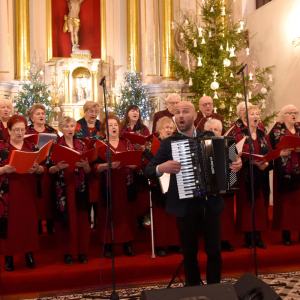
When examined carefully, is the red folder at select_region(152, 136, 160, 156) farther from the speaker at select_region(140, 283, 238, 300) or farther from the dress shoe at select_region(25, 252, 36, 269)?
the speaker at select_region(140, 283, 238, 300)

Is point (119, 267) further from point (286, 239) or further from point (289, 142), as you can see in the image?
point (289, 142)

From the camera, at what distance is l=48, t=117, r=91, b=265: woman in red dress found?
3.63m

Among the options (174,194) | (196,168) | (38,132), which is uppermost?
(38,132)

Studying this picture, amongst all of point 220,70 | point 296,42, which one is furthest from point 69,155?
point 296,42

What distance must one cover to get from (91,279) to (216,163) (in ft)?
5.76

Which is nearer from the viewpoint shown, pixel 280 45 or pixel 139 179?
pixel 139 179

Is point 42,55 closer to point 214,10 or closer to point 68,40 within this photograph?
point 68,40

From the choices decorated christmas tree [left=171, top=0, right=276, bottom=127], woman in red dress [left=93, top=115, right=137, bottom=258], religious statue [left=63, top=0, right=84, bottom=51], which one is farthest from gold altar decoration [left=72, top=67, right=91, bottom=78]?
woman in red dress [left=93, top=115, right=137, bottom=258]

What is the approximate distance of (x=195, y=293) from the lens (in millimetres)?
2195

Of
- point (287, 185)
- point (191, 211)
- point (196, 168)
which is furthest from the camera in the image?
point (287, 185)

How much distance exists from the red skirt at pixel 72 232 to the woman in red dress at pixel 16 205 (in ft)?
0.83

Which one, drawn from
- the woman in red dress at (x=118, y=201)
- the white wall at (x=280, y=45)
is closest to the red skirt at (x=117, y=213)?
the woman in red dress at (x=118, y=201)

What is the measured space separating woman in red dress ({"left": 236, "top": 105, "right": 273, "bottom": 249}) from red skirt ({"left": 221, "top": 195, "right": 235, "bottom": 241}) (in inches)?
5.1

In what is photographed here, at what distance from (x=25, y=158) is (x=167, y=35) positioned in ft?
24.3
